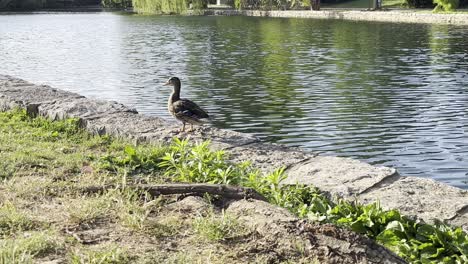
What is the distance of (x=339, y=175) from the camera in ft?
17.2

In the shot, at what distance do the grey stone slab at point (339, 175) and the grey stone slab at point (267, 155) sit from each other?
0.48ft

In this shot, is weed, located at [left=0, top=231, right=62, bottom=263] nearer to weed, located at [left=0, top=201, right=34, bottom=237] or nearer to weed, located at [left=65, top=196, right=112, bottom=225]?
weed, located at [left=0, top=201, right=34, bottom=237]

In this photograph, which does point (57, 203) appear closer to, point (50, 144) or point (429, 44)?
point (50, 144)

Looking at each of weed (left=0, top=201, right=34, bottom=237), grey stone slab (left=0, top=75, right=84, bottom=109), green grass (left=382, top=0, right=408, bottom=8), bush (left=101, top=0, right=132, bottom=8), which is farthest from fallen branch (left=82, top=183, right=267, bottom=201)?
bush (left=101, top=0, right=132, bottom=8)

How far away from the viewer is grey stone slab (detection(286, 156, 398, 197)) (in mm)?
4977

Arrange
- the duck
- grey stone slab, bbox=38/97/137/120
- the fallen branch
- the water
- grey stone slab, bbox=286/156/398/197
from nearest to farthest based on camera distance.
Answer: the fallen branch, grey stone slab, bbox=286/156/398/197, the duck, grey stone slab, bbox=38/97/137/120, the water

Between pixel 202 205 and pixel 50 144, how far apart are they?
2575 millimetres

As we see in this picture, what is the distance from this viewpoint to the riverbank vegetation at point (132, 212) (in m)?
3.23

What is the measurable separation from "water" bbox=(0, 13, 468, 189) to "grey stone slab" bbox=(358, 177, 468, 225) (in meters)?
3.31

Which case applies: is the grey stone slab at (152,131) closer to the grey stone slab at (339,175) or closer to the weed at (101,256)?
the grey stone slab at (339,175)

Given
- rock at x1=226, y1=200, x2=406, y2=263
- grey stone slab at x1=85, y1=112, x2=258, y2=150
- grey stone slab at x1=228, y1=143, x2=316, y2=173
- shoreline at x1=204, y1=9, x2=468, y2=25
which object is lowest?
shoreline at x1=204, y1=9, x2=468, y2=25

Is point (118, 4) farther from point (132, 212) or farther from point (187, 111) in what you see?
point (132, 212)

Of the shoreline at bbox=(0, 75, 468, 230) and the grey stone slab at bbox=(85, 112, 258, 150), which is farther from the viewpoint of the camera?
the grey stone slab at bbox=(85, 112, 258, 150)

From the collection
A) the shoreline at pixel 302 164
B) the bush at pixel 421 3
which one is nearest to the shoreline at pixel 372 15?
the bush at pixel 421 3
